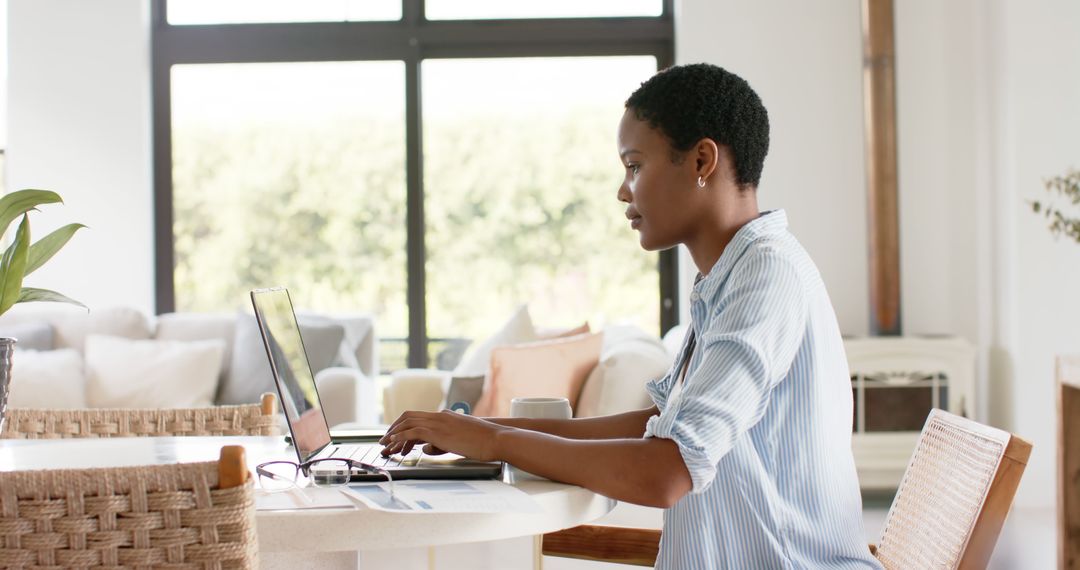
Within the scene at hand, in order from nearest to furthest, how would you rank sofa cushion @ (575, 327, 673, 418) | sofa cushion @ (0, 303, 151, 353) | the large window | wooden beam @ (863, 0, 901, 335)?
1. sofa cushion @ (575, 327, 673, 418)
2. sofa cushion @ (0, 303, 151, 353)
3. wooden beam @ (863, 0, 901, 335)
4. the large window

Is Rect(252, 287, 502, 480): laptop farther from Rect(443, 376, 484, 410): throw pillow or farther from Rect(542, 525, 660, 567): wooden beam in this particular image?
Rect(443, 376, 484, 410): throw pillow

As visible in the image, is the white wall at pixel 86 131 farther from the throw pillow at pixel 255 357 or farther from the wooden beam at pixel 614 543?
the wooden beam at pixel 614 543

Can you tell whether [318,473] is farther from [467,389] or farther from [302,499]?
[467,389]

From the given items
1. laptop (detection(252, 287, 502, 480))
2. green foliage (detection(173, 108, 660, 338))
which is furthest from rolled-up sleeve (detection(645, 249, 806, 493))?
green foliage (detection(173, 108, 660, 338))

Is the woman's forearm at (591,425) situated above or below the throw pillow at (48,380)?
above

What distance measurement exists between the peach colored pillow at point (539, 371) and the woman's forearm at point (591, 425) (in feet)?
5.36

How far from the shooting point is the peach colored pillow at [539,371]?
3227 millimetres

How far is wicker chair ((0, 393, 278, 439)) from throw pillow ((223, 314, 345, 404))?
2456 millimetres

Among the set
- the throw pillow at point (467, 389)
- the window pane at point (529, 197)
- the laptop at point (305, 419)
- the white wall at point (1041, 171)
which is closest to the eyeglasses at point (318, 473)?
the laptop at point (305, 419)

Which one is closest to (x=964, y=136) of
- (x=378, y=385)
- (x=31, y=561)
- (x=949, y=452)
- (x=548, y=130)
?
(x=548, y=130)

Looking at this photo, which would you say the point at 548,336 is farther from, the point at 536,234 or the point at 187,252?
the point at 187,252

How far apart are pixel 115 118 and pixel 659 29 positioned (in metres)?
2.59

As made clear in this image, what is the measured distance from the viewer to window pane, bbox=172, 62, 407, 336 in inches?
201

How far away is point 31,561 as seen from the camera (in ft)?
2.94
